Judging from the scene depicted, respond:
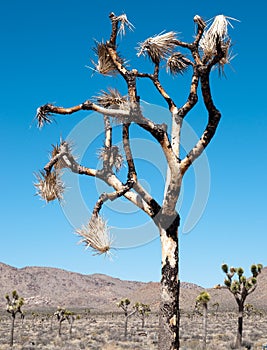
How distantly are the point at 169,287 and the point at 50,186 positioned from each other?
189cm

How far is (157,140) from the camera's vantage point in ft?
20.0

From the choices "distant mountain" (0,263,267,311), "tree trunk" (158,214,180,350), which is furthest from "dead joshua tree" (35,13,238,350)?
"distant mountain" (0,263,267,311)

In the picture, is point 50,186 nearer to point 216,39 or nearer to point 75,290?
point 216,39

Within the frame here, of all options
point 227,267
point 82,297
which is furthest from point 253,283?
point 82,297

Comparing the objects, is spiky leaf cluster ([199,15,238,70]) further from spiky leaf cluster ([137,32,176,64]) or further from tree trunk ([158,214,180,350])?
tree trunk ([158,214,180,350])

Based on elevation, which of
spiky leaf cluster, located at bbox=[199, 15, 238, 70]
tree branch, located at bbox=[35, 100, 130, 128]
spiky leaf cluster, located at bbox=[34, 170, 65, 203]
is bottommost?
spiky leaf cluster, located at bbox=[34, 170, 65, 203]

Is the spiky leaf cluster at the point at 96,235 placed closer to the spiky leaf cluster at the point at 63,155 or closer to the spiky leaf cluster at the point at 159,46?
the spiky leaf cluster at the point at 63,155

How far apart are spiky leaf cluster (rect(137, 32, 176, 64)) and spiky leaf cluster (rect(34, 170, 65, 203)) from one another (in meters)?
1.80

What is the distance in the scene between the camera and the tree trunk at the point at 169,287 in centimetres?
566

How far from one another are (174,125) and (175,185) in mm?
792

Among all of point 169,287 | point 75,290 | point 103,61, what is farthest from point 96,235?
point 75,290

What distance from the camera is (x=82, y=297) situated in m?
159

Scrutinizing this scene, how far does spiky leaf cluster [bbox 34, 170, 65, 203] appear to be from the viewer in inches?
254

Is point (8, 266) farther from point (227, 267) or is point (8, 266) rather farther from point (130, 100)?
point (130, 100)
